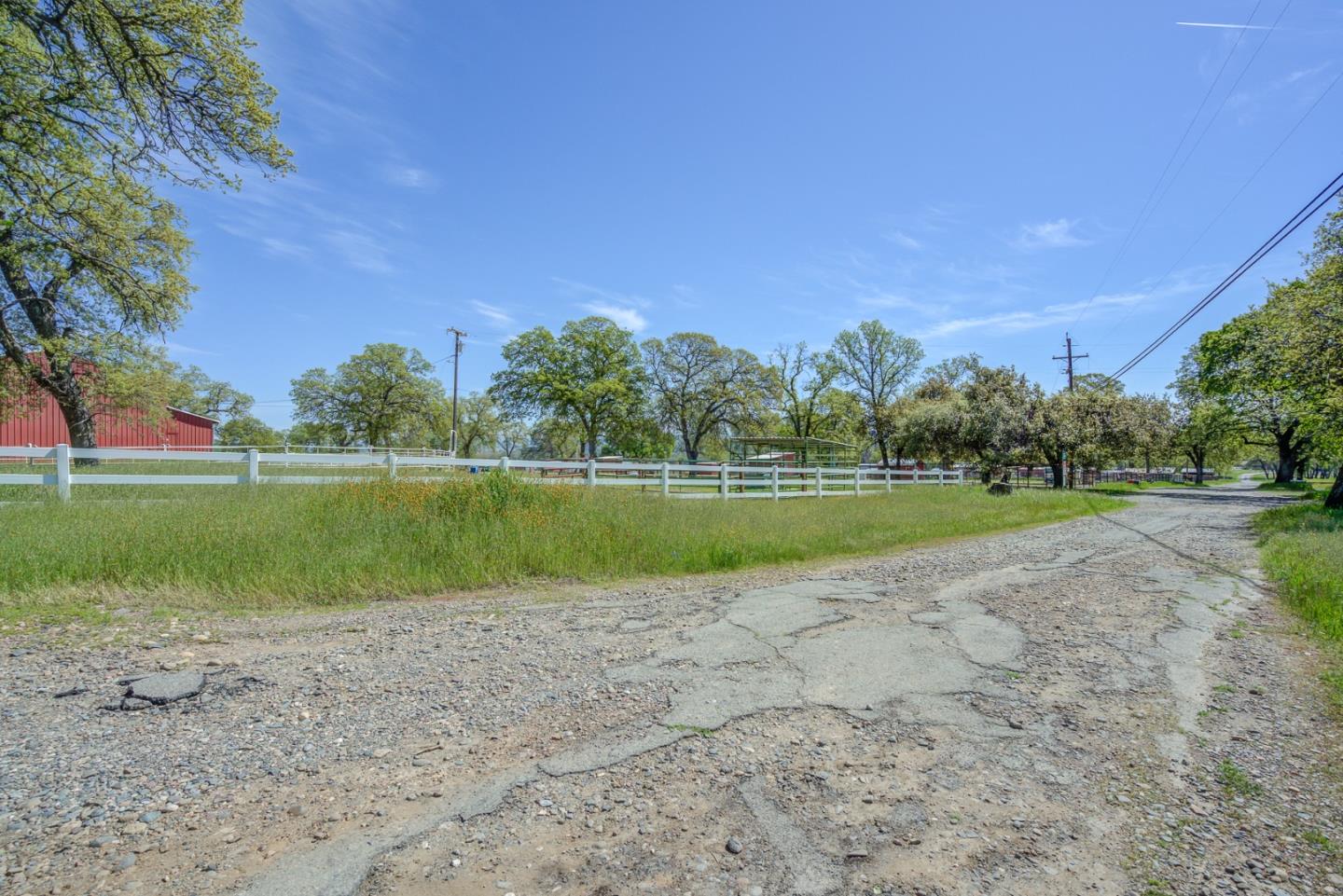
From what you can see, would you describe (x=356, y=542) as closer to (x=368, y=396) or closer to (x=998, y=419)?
(x=998, y=419)

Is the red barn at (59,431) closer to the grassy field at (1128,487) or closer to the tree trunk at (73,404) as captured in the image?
the tree trunk at (73,404)

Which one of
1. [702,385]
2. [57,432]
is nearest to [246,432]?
[57,432]

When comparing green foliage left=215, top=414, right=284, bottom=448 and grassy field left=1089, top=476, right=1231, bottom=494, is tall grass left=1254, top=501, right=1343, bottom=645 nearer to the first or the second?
grassy field left=1089, top=476, right=1231, bottom=494

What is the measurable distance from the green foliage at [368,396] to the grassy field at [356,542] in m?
42.4

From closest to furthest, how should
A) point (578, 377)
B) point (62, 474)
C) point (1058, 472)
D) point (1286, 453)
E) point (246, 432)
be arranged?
point (62, 474), point (1058, 472), point (1286, 453), point (578, 377), point (246, 432)

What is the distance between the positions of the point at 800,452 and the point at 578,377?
22.0 meters

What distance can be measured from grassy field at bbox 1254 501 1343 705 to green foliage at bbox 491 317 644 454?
119 feet

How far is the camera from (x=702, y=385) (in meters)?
45.9

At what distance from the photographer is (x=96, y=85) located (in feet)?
30.3

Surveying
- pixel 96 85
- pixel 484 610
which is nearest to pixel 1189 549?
pixel 484 610

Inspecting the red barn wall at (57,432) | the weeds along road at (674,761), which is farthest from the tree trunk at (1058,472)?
the red barn wall at (57,432)

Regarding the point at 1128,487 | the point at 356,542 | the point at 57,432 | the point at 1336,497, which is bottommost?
the point at 1128,487

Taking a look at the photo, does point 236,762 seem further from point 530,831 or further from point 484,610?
point 484,610

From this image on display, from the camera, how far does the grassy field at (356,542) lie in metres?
5.68
